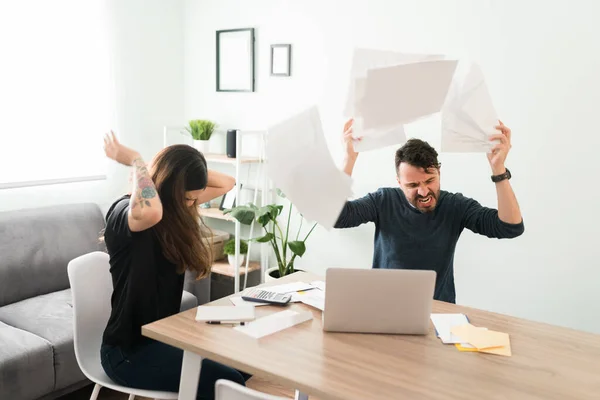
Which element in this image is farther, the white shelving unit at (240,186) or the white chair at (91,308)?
the white shelving unit at (240,186)

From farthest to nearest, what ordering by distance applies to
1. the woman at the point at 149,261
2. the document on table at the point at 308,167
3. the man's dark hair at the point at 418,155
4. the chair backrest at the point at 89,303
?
the man's dark hair at the point at 418,155 < the chair backrest at the point at 89,303 < the woman at the point at 149,261 < the document on table at the point at 308,167

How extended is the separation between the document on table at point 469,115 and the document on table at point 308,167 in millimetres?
535

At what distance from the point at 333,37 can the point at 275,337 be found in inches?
85.9

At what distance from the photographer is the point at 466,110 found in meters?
1.62

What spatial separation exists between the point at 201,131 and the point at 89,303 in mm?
1912

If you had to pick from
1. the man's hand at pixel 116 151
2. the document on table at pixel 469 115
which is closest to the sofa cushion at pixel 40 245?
the man's hand at pixel 116 151

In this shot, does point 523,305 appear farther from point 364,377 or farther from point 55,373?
point 55,373

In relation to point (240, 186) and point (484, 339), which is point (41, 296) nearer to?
point (240, 186)

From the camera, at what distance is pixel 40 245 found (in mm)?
3113

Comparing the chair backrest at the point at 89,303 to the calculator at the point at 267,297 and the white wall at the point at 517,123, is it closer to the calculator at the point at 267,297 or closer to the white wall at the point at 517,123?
the calculator at the point at 267,297

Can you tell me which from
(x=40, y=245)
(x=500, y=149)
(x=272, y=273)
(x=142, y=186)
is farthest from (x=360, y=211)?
(x=40, y=245)

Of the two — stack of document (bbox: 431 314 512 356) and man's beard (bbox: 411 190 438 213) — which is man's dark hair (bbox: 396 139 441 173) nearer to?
man's beard (bbox: 411 190 438 213)

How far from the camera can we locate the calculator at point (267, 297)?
199 centimetres

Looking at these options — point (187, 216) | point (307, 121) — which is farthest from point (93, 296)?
point (307, 121)
